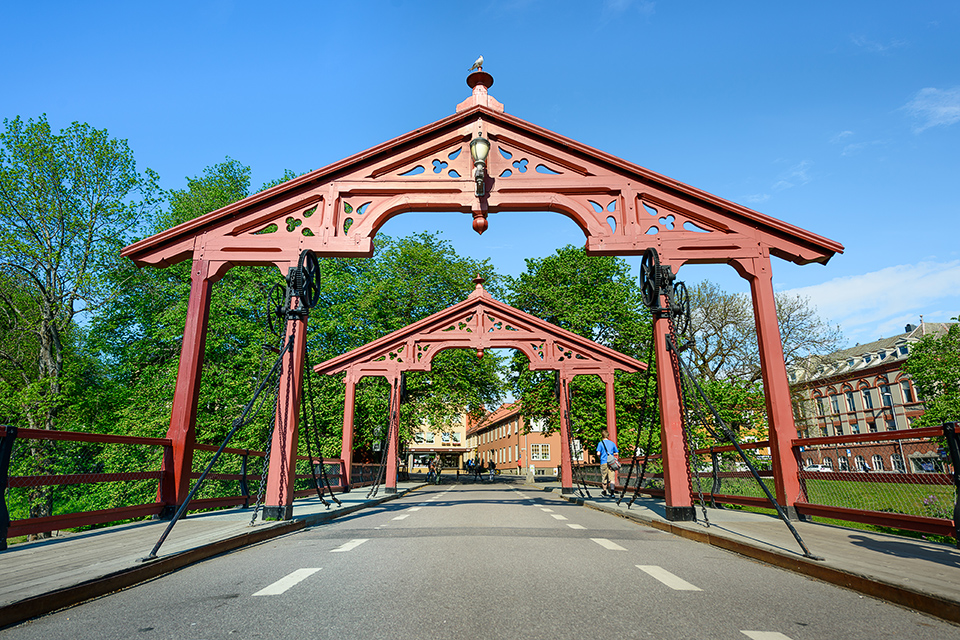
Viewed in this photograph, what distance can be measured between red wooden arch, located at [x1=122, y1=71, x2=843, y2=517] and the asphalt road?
14.4 feet

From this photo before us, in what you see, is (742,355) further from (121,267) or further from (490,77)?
(121,267)

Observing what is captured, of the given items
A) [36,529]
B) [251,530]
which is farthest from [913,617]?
[36,529]

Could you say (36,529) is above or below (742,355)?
below

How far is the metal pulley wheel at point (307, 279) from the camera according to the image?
31.3ft

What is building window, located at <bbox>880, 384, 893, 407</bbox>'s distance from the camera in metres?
53.2

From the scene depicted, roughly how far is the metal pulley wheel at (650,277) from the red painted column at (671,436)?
0.34 meters

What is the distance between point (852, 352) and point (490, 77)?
72183mm

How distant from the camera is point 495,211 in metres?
10.3

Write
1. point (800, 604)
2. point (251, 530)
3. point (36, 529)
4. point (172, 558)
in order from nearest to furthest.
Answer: point (800, 604)
point (172, 558)
point (36, 529)
point (251, 530)

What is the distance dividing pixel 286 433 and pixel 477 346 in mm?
9547

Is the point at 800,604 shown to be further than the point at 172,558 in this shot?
No

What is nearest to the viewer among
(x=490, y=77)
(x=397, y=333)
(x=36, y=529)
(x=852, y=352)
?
(x=36, y=529)

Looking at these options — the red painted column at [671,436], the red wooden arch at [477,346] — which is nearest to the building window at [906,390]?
the red wooden arch at [477,346]

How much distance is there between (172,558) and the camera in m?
5.18
